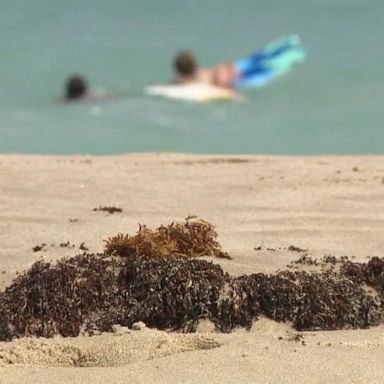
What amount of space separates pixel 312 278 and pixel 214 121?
9629mm

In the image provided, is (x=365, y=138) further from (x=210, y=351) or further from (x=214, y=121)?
(x=210, y=351)

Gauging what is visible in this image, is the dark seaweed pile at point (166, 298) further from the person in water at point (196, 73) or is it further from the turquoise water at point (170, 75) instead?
the person in water at point (196, 73)

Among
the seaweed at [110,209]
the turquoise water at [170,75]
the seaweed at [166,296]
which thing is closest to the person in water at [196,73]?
the turquoise water at [170,75]

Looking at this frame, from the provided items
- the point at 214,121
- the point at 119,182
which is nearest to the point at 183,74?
the point at 214,121

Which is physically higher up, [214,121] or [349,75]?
[349,75]

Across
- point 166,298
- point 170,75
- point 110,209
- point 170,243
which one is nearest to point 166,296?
point 166,298

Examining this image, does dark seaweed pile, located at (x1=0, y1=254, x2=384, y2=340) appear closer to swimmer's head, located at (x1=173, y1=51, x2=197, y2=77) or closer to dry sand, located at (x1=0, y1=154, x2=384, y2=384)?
dry sand, located at (x1=0, y1=154, x2=384, y2=384)

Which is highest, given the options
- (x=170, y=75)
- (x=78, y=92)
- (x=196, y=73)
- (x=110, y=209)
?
(x=170, y=75)

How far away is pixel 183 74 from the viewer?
14.3 m

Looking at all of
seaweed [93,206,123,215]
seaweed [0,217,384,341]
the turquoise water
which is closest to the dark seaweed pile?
seaweed [0,217,384,341]

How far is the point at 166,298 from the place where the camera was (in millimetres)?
3764

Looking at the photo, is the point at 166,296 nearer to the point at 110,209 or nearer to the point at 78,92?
the point at 110,209

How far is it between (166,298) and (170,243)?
460 millimetres

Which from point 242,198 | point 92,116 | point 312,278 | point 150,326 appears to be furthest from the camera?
point 92,116
